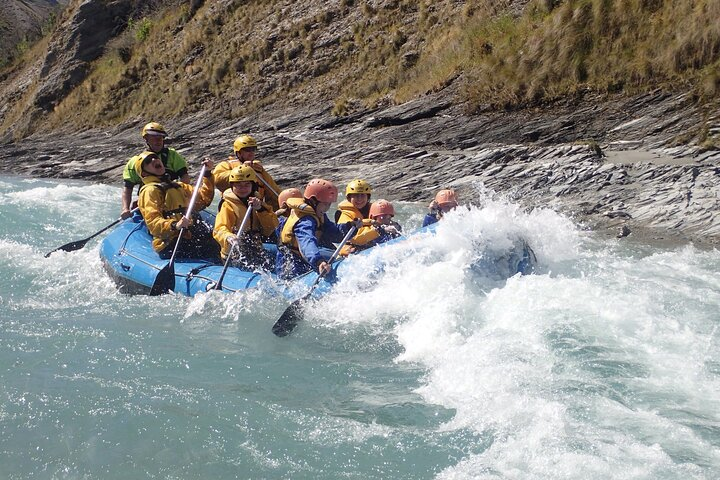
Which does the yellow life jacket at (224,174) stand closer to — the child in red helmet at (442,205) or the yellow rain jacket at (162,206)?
the yellow rain jacket at (162,206)

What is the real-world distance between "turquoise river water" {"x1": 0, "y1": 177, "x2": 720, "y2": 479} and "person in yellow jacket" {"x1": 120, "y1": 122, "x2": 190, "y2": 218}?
1505mm

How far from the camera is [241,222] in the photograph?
316 inches

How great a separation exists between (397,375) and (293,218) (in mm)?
2624

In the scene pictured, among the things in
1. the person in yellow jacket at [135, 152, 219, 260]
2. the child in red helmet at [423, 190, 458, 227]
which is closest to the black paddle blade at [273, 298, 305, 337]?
the person in yellow jacket at [135, 152, 219, 260]

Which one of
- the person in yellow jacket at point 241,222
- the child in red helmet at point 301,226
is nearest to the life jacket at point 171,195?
the person in yellow jacket at point 241,222

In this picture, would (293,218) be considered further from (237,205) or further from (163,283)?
(163,283)

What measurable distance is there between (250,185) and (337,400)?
12.2 feet

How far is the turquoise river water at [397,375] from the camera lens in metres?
4.08

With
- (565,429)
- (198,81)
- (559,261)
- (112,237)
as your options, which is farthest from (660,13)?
(198,81)

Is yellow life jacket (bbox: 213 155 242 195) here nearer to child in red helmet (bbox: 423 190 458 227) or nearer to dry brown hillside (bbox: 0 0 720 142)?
child in red helmet (bbox: 423 190 458 227)

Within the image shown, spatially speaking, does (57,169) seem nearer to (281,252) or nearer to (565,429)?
(281,252)

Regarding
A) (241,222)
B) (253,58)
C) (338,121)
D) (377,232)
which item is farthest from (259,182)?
(253,58)

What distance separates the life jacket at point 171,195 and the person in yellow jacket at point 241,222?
0.73m

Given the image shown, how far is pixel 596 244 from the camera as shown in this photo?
9898 millimetres
